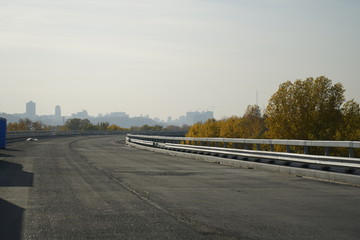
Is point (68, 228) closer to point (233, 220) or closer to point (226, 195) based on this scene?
point (233, 220)

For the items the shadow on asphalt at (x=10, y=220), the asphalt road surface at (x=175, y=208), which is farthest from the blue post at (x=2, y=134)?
the shadow on asphalt at (x=10, y=220)

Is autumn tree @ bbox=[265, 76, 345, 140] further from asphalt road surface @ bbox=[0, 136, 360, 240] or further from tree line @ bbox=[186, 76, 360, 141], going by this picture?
asphalt road surface @ bbox=[0, 136, 360, 240]

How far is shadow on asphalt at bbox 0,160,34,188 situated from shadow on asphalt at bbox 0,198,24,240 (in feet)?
11.6

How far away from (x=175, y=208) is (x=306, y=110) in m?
101

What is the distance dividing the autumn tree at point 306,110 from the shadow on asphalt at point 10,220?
9225 centimetres

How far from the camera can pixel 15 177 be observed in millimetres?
17328

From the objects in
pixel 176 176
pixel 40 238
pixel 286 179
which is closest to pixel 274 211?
pixel 40 238

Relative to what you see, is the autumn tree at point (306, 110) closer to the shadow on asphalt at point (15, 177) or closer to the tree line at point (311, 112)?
the tree line at point (311, 112)

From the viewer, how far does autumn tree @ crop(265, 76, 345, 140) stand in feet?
340

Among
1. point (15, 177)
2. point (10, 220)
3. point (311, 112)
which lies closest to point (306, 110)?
point (311, 112)

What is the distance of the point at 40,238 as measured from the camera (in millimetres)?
7727

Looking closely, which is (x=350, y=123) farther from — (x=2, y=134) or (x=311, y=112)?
(x=2, y=134)

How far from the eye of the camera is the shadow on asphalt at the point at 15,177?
1516cm

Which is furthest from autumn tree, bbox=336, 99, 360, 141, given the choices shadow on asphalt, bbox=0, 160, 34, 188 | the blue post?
shadow on asphalt, bbox=0, 160, 34, 188
